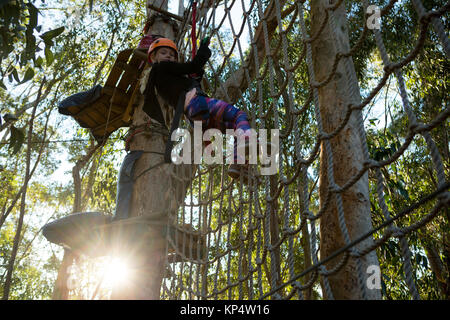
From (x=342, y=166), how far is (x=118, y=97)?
1.74 m

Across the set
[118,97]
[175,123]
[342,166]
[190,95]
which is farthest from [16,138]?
[118,97]

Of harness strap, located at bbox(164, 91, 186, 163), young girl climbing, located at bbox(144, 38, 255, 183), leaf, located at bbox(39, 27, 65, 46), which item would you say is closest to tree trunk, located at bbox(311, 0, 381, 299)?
young girl climbing, located at bbox(144, 38, 255, 183)

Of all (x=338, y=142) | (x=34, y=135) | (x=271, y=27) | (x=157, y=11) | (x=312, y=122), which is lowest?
(x=338, y=142)

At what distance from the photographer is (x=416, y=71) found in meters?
4.35

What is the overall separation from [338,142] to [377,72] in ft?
16.7

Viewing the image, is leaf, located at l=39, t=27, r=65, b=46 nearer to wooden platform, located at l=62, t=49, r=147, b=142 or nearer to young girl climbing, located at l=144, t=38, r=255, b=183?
young girl climbing, located at l=144, t=38, r=255, b=183

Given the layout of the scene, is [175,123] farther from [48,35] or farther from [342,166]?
[342,166]

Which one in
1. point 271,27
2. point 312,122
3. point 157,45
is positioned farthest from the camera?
point 312,122

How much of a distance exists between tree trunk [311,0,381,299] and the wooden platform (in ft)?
4.27

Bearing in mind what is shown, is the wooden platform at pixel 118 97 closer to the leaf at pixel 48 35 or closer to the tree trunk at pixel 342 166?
the leaf at pixel 48 35

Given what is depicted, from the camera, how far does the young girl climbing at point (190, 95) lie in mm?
1810

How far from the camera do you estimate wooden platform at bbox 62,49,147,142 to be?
2.54 meters
